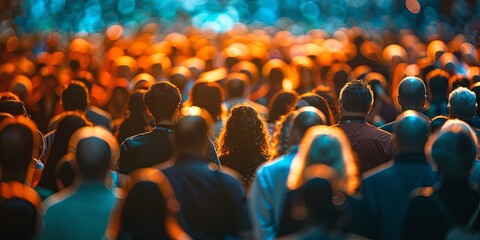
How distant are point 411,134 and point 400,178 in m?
0.35

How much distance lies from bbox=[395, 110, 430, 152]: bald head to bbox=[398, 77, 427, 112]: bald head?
3533 mm

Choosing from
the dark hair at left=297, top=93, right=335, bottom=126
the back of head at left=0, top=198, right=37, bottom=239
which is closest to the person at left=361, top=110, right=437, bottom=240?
the back of head at left=0, top=198, right=37, bottom=239

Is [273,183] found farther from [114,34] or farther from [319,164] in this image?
[114,34]

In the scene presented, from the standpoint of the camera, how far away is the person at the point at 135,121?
13.8 m

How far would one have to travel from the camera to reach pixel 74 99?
1359 cm

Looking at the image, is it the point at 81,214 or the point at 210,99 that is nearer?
the point at 81,214

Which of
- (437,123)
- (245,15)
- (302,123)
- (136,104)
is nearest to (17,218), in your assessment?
(302,123)

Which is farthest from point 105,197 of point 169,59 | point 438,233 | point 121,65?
point 169,59

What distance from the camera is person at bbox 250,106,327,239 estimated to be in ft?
33.1

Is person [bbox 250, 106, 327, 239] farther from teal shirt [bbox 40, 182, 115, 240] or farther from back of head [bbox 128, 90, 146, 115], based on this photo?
back of head [bbox 128, 90, 146, 115]

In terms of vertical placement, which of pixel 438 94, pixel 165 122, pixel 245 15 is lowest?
pixel 245 15

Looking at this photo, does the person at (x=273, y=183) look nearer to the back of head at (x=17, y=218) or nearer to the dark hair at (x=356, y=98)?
the dark hair at (x=356, y=98)

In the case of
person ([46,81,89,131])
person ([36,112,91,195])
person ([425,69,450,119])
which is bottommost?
person ([425,69,450,119])

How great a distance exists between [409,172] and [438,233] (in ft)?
3.46
